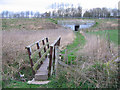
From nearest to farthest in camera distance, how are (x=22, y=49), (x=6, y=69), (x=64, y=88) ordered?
(x=64, y=88)
(x=6, y=69)
(x=22, y=49)

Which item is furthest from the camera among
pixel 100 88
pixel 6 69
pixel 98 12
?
pixel 98 12

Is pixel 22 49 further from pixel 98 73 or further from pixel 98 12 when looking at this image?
pixel 98 12

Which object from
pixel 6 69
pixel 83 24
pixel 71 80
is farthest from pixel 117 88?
pixel 83 24

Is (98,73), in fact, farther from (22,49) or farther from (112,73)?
(22,49)

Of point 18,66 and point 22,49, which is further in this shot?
point 22,49

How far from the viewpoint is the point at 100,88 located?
368cm

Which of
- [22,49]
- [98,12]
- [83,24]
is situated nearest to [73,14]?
[98,12]

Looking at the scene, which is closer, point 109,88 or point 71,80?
point 109,88

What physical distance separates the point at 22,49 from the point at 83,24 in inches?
1624

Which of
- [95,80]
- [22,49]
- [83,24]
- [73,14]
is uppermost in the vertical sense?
[73,14]

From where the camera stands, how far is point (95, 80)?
3.86 m

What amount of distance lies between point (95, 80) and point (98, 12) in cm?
7732

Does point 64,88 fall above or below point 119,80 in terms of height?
below

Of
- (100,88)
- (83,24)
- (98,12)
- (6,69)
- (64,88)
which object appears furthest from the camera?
(98,12)
